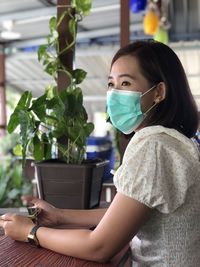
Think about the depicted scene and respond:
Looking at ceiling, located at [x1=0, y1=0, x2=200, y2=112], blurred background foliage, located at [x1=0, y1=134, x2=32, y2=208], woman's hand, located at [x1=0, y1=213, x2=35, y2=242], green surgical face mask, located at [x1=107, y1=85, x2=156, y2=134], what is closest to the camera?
woman's hand, located at [x1=0, y1=213, x2=35, y2=242]

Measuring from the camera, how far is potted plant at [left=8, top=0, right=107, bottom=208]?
1.51m

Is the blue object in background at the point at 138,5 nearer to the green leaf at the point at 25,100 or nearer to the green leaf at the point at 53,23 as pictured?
the green leaf at the point at 53,23

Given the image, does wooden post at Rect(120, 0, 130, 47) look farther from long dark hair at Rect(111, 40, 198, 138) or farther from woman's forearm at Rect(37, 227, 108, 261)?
woman's forearm at Rect(37, 227, 108, 261)

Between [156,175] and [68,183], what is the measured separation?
66 cm

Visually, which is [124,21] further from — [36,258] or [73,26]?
[36,258]

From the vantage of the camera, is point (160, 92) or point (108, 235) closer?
point (108, 235)

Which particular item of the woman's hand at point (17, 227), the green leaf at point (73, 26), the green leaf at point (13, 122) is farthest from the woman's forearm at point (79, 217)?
the green leaf at point (73, 26)

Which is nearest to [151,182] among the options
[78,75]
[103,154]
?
[78,75]

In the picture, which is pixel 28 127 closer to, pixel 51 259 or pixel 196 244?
pixel 51 259

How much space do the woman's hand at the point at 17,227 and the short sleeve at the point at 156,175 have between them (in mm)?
305

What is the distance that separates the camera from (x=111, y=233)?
929mm

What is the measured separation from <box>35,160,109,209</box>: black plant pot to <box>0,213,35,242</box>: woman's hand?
0.43m

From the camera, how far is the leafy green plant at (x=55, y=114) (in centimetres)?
151

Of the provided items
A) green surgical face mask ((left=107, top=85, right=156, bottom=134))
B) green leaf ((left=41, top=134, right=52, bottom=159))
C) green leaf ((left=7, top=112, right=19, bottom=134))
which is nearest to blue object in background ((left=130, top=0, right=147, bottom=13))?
green leaf ((left=41, top=134, right=52, bottom=159))
